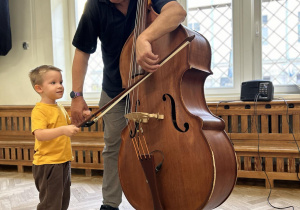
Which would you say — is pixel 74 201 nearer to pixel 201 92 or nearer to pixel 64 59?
pixel 201 92

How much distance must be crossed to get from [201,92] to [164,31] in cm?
29

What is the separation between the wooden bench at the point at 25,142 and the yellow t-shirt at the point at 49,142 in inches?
45.6

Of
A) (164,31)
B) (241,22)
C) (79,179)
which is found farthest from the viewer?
(241,22)

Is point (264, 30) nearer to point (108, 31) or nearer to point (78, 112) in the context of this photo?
point (108, 31)

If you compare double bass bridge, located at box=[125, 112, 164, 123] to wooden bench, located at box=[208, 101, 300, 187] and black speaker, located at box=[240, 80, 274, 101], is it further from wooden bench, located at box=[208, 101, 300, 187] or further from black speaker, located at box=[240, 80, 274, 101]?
black speaker, located at box=[240, 80, 274, 101]

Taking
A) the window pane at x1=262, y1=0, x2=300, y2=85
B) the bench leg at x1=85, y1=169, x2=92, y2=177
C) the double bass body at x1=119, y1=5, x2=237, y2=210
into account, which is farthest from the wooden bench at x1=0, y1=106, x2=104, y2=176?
the window pane at x1=262, y1=0, x2=300, y2=85

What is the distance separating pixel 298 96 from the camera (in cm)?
244

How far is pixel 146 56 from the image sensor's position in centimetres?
109

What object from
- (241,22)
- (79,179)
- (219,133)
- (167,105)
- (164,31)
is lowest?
(79,179)

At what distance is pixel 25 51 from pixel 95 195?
179 centimetres

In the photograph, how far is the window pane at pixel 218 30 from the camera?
2.90 meters

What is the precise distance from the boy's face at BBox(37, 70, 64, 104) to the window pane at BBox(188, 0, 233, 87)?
183cm

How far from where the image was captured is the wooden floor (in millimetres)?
1893

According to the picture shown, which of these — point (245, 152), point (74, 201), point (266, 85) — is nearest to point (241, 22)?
point (266, 85)
